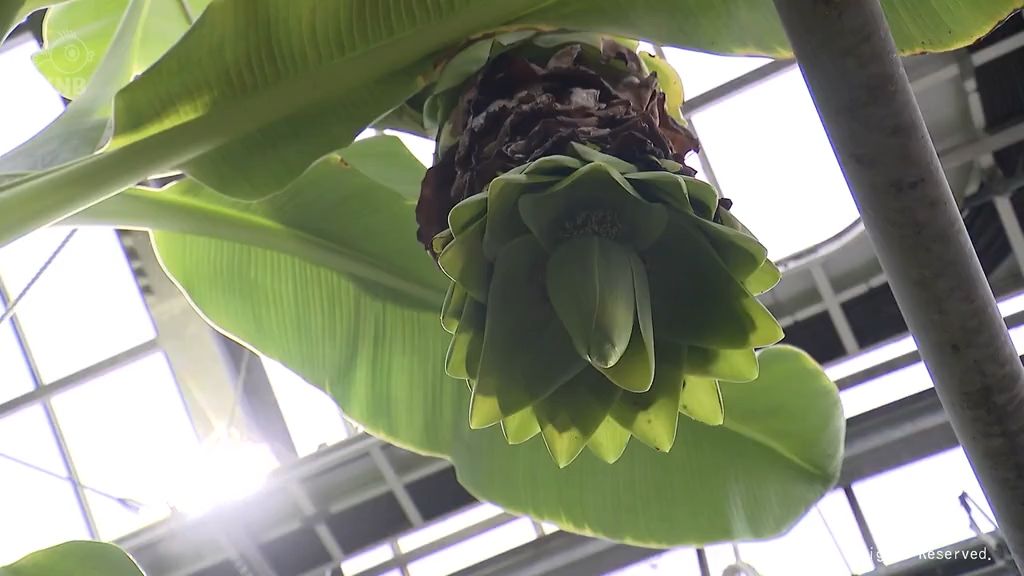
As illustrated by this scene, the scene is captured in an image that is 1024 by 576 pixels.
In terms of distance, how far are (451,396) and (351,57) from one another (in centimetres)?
25

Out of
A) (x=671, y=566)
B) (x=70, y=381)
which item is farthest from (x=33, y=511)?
(x=671, y=566)

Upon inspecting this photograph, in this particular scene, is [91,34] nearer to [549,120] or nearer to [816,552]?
[549,120]

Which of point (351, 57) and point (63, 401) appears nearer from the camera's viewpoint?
point (351, 57)

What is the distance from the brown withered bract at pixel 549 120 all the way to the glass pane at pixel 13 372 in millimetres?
3629

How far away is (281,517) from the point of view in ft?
11.2

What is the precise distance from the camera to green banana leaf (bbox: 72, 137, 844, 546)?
0.55m

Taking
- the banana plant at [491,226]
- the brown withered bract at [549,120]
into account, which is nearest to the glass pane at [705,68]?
the banana plant at [491,226]

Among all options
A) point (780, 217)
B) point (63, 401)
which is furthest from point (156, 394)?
point (780, 217)

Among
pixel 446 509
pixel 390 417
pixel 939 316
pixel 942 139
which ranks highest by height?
pixel 942 139

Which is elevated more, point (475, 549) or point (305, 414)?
point (305, 414)

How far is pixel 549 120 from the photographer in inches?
14.7

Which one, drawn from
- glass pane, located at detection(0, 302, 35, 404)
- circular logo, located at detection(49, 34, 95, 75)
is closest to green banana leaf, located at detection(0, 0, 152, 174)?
circular logo, located at detection(49, 34, 95, 75)

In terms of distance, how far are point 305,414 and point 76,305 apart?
1.02 meters

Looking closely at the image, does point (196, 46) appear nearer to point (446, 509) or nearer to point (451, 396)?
point (451, 396)
